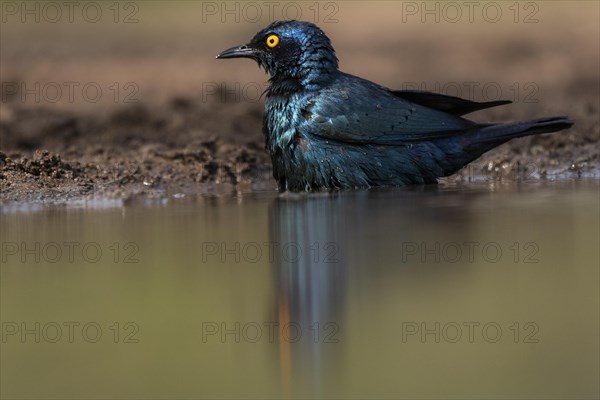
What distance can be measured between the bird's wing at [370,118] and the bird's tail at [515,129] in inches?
5.4

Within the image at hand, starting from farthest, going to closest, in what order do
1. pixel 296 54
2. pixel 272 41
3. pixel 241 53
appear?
pixel 241 53, pixel 272 41, pixel 296 54

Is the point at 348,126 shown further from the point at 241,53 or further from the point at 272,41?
the point at 241,53

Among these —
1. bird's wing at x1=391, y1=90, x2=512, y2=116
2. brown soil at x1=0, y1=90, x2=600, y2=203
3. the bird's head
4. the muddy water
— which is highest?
the bird's head

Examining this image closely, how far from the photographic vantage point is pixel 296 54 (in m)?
10.8

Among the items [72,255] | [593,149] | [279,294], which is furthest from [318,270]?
[593,149]

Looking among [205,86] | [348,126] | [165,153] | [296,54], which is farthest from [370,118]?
[205,86]

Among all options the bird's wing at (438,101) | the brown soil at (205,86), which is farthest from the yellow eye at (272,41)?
the brown soil at (205,86)

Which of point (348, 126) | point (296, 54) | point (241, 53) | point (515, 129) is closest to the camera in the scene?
point (348, 126)

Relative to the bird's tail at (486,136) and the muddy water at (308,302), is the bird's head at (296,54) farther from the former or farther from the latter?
the muddy water at (308,302)

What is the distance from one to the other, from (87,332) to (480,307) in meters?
1.79

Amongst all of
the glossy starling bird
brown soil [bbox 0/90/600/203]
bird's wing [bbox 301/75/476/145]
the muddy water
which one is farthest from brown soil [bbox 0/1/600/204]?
the muddy water

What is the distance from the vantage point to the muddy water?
4828 mm

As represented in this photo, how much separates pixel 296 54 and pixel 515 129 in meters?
1.95

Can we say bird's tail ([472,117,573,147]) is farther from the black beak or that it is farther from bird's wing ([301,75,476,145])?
the black beak
